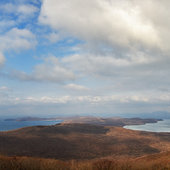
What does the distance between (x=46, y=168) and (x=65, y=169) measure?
33.9 inches

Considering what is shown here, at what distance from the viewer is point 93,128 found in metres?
72.8

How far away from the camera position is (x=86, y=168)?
306 inches

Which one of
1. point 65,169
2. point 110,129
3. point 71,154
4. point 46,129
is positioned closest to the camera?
point 65,169

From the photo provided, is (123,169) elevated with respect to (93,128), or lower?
elevated

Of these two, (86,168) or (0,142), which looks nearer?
(86,168)

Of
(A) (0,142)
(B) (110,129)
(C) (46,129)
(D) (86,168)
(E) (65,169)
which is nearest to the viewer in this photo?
(D) (86,168)

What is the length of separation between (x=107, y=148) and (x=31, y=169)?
105ft

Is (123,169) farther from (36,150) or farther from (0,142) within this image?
(0,142)

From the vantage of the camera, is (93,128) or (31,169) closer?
(31,169)

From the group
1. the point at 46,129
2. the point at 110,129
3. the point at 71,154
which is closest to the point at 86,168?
the point at 71,154

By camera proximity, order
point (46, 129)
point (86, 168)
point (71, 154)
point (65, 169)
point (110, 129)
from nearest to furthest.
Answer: point (86, 168), point (65, 169), point (71, 154), point (46, 129), point (110, 129)

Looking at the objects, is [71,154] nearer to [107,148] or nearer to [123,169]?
[107,148]

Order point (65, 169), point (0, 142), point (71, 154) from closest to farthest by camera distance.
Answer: point (65, 169), point (71, 154), point (0, 142)

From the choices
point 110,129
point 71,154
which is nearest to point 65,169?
point 71,154
